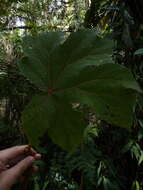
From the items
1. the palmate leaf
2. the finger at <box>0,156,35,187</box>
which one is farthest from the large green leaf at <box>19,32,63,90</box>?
the finger at <box>0,156,35,187</box>

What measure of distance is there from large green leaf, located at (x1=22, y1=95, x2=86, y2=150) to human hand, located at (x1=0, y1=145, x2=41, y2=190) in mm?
34

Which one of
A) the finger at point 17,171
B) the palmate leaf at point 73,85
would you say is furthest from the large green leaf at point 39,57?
the finger at point 17,171

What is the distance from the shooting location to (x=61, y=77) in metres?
0.41

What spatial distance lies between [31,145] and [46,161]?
58.9 inches

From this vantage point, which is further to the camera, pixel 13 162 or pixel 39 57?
pixel 13 162

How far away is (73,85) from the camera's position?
16.0 inches

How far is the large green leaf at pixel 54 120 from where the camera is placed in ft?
1.28

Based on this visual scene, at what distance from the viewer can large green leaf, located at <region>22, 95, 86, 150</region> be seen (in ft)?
1.28

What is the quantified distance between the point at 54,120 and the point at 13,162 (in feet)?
0.70

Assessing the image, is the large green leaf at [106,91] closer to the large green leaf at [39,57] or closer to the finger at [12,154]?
the large green leaf at [39,57]

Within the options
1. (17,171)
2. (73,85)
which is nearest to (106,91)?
(73,85)

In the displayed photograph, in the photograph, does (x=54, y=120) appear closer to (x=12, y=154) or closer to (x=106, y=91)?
(x=106, y=91)

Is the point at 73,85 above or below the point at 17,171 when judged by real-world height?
above

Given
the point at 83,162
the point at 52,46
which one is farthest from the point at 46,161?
the point at 52,46
